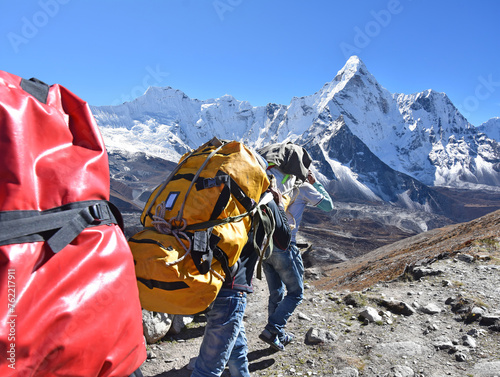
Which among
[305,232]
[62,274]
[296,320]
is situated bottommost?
[305,232]

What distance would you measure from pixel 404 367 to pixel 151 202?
2.99 metres

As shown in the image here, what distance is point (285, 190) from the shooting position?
3574mm

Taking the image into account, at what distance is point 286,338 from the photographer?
3.97 meters

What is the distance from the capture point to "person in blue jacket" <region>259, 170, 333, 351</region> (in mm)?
3553

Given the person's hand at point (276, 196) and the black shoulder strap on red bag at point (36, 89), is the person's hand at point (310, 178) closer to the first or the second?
the person's hand at point (276, 196)

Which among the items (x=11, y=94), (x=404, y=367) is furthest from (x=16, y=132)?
(x=404, y=367)

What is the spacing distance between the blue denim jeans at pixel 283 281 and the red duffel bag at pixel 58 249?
221cm

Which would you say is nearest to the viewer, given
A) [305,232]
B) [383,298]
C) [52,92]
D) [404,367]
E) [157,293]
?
[52,92]

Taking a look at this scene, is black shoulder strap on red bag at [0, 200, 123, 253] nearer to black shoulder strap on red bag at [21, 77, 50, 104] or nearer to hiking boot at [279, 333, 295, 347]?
black shoulder strap on red bag at [21, 77, 50, 104]

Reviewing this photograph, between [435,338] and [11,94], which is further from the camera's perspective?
[435,338]

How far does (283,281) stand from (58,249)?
2891 mm

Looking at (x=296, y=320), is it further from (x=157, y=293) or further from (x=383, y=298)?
(x=157, y=293)

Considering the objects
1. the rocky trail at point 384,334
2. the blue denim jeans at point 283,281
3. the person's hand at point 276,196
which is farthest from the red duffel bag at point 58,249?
the rocky trail at point 384,334

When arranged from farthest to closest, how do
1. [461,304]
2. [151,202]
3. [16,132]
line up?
[461,304]
[151,202]
[16,132]
